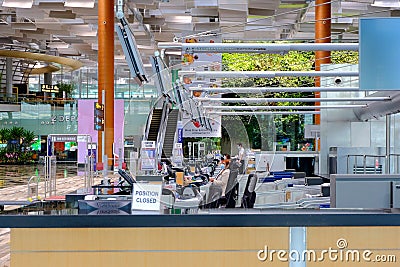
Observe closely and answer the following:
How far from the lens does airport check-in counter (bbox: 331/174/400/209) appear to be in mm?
5906

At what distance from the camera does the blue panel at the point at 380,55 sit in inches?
171

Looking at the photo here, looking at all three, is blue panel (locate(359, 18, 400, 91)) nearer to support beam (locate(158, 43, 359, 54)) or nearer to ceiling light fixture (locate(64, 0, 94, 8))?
support beam (locate(158, 43, 359, 54))

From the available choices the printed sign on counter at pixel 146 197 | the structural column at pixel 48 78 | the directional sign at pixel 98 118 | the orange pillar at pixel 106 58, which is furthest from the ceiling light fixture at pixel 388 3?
the structural column at pixel 48 78

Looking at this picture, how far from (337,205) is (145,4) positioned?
45.4 feet

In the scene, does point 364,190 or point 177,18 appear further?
point 177,18

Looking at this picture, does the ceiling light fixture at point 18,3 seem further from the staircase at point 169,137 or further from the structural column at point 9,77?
the structural column at point 9,77

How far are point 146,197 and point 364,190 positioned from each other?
2732 millimetres

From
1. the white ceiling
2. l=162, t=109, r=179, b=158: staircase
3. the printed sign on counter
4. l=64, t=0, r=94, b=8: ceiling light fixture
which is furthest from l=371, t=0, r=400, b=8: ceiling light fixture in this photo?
the printed sign on counter

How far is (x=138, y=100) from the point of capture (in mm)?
4922

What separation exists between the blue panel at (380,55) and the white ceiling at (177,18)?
1172cm

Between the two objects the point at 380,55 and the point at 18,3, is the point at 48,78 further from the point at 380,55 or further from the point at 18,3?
the point at 380,55

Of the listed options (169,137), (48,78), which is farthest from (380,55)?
(48,78)

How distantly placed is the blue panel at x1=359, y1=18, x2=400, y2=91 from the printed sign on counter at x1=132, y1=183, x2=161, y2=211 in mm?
1536

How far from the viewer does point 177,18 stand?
23.1 metres
